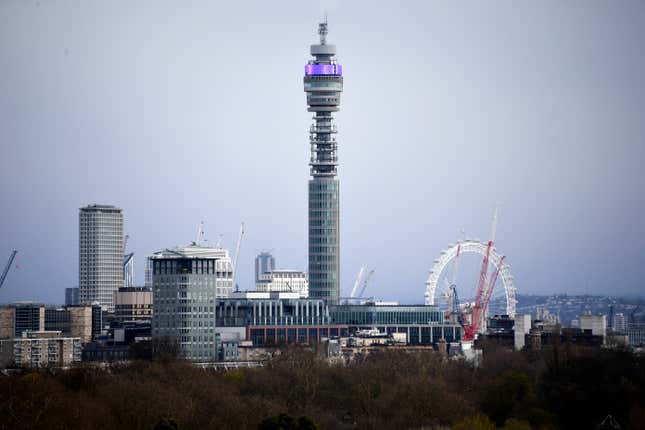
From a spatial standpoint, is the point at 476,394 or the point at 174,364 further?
the point at 174,364

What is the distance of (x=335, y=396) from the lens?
159m

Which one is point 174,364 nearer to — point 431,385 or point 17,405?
point 431,385

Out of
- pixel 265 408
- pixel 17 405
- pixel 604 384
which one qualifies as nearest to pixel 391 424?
pixel 265 408

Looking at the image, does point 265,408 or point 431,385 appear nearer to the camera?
point 265,408

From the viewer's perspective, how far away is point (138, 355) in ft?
652

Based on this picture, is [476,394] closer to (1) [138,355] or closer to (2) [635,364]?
(2) [635,364]

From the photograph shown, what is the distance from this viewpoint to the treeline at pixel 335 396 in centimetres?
12756

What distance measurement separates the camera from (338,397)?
15788 centimetres

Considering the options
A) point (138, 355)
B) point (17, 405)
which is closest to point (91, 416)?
point (17, 405)

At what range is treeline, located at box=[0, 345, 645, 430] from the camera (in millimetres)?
127562

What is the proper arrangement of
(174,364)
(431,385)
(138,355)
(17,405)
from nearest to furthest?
(17,405)
(431,385)
(174,364)
(138,355)

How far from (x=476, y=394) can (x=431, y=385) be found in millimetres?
7694

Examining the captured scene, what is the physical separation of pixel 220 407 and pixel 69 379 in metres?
26.8

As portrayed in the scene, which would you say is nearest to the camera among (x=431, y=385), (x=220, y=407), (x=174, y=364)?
(x=220, y=407)
